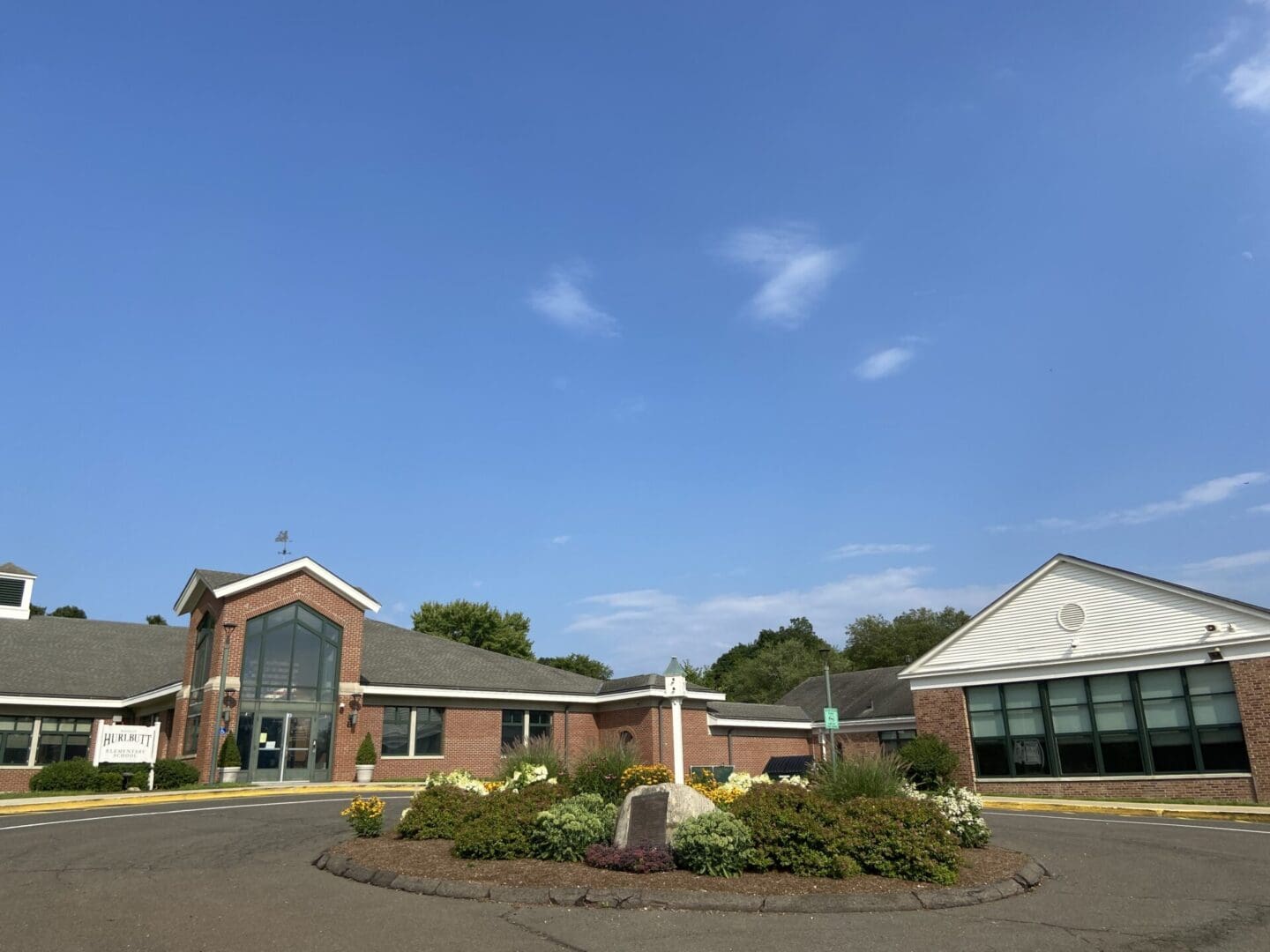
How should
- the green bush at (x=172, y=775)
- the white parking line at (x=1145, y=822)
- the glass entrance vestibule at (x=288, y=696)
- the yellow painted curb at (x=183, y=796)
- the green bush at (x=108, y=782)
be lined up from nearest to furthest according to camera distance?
the white parking line at (x=1145, y=822)
the yellow painted curb at (x=183, y=796)
the green bush at (x=108, y=782)
the green bush at (x=172, y=775)
the glass entrance vestibule at (x=288, y=696)

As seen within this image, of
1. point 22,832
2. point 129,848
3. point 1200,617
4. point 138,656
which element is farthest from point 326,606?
point 1200,617

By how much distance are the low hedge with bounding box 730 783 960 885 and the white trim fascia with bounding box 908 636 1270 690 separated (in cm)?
1767

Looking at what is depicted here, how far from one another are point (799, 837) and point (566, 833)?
2863 millimetres

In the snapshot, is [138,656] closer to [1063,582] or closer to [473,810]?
[473,810]

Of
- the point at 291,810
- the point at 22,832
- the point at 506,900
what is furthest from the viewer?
the point at 291,810

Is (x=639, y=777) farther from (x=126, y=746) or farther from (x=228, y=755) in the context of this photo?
(x=126, y=746)

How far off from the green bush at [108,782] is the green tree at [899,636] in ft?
204

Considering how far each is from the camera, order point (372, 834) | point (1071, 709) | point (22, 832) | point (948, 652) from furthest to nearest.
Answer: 1. point (948, 652)
2. point (1071, 709)
3. point (22, 832)
4. point (372, 834)

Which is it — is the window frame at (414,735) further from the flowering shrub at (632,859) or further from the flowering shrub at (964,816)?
the flowering shrub at (964,816)

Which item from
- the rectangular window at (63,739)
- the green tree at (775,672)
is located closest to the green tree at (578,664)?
the green tree at (775,672)

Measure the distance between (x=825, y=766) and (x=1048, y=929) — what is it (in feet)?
17.7

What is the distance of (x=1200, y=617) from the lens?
25.4m

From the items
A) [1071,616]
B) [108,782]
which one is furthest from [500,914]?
[1071,616]

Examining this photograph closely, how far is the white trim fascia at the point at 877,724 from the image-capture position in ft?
117
